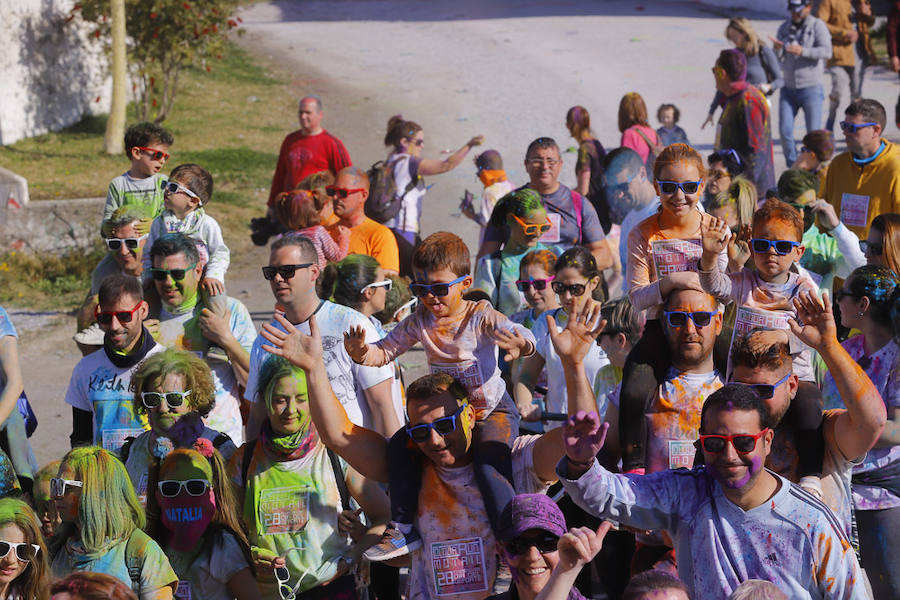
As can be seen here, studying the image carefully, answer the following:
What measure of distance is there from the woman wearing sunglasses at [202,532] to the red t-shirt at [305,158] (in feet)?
17.7

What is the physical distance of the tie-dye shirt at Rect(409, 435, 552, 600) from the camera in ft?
13.5

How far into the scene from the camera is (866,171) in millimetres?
7438

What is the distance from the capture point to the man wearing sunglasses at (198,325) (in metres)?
5.74

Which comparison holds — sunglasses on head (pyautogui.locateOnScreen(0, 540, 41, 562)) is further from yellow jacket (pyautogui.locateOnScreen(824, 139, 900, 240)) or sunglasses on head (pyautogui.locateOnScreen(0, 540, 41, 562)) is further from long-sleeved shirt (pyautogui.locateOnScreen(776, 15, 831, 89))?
long-sleeved shirt (pyautogui.locateOnScreen(776, 15, 831, 89))

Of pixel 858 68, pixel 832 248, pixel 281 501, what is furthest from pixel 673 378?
pixel 858 68

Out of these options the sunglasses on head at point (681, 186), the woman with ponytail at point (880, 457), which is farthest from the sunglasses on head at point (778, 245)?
the sunglasses on head at point (681, 186)

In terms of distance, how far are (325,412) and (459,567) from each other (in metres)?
0.76

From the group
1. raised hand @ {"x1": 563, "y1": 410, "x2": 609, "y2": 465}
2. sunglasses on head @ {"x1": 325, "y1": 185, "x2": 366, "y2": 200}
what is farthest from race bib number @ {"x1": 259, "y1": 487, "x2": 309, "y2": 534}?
sunglasses on head @ {"x1": 325, "y1": 185, "x2": 366, "y2": 200}

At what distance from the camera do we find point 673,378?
467 centimetres

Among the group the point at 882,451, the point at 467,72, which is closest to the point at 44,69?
Result: the point at 467,72

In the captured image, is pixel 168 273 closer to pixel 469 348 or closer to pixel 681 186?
pixel 469 348

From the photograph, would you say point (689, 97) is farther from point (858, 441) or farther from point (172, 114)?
point (858, 441)

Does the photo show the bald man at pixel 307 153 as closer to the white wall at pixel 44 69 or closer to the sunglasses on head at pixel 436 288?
the sunglasses on head at pixel 436 288

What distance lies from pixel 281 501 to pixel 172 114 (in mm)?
14779
